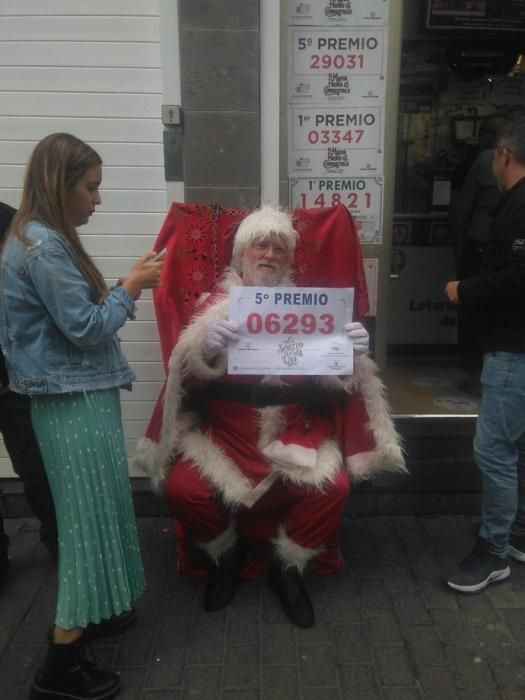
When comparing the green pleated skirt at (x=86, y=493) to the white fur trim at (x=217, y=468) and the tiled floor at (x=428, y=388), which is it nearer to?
Result: the white fur trim at (x=217, y=468)

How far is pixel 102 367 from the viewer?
2.11 meters

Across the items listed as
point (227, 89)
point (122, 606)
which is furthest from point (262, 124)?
point (122, 606)

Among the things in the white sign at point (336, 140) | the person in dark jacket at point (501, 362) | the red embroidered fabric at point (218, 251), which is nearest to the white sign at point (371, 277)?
the white sign at point (336, 140)

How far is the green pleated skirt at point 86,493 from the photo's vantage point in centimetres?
207

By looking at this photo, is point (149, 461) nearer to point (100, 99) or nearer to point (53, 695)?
point (53, 695)

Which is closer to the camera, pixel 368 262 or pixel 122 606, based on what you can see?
pixel 122 606

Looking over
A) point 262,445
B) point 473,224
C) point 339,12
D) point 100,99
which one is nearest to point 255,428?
point 262,445

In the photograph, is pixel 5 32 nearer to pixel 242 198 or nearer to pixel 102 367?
pixel 242 198

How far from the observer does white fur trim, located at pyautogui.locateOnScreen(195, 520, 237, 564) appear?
2.79 metres

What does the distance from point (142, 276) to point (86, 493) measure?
769mm

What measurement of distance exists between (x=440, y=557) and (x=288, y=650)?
1056mm

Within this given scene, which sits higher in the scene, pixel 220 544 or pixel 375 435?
pixel 375 435

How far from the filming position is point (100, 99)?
127 inches

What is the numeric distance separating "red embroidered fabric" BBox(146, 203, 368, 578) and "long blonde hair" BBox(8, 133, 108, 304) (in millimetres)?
884
